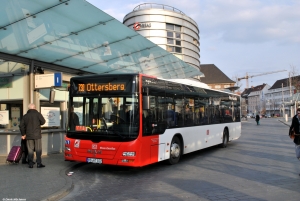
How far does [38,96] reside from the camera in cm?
1159

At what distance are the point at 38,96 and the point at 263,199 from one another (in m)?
8.83

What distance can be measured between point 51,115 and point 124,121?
16.7 ft

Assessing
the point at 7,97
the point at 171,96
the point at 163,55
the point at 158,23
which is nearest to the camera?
the point at 171,96

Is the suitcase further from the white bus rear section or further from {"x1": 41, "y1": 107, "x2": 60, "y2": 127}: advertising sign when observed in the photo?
the white bus rear section

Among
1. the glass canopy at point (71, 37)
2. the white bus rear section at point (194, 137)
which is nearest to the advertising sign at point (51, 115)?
the glass canopy at point (71, 37)

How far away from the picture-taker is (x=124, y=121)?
8078 mm

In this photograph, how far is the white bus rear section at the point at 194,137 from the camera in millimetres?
9210

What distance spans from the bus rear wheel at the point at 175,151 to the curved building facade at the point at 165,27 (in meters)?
41.1

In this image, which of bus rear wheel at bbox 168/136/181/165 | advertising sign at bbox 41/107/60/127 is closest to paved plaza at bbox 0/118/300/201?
bus rear wheel at bbox 168/136/181/165

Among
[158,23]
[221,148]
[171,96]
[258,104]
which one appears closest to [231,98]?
[221,148]

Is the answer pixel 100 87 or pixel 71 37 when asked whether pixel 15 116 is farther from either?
pixel 100 87

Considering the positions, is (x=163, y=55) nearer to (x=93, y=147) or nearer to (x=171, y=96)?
(x=171, y=96)

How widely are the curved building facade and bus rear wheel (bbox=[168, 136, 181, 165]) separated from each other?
41.1 metres

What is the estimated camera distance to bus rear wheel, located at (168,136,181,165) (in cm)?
974
